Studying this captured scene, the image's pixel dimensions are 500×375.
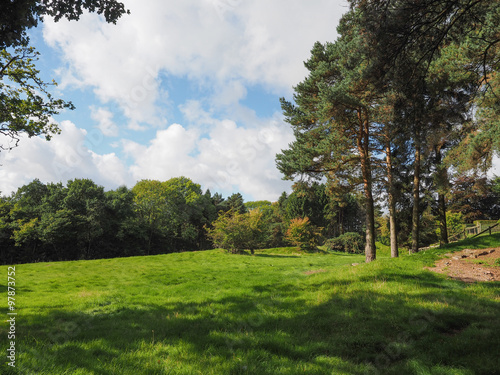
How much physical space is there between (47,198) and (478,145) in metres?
46.7

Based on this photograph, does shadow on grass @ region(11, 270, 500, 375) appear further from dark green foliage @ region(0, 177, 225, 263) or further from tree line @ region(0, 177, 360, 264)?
dark green foliage @ region(0, 177, 225, 263)

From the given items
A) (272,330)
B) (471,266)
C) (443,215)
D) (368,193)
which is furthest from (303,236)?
(272,330)

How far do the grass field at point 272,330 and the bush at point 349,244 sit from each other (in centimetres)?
3259

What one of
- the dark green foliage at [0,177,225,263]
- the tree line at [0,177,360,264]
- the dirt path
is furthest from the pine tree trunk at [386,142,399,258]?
the dark green foliage at [0,177,225,263]

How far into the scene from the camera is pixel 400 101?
742 centimetres

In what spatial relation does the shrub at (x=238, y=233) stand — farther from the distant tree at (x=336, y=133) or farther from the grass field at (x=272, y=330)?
the grass field at (x=272, y=330)

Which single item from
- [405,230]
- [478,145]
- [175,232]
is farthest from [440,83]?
[175,232]

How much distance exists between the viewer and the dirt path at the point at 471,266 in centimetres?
872

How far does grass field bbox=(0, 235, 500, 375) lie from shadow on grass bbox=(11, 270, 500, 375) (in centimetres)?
2

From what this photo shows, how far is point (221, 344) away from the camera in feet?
15.0

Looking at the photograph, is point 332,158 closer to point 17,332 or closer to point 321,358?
point 321,358

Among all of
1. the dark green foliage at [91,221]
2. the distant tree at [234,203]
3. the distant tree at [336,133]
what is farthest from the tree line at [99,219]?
the distant tree at [234,203]

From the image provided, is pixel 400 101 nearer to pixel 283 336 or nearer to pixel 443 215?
pixel 283 336

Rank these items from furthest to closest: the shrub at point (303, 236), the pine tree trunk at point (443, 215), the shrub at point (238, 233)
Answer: the shrub at point (303, 236) → the shrub at point (238, 233) → the pine tree trunk at point (443, 215)
